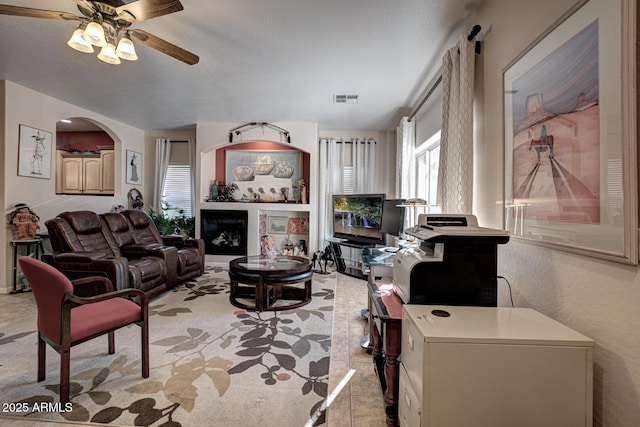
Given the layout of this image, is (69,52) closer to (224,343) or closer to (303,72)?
(303,72)

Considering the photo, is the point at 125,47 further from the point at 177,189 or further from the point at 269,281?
the point at 177,189

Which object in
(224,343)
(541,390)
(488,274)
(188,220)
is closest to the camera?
(541,390)

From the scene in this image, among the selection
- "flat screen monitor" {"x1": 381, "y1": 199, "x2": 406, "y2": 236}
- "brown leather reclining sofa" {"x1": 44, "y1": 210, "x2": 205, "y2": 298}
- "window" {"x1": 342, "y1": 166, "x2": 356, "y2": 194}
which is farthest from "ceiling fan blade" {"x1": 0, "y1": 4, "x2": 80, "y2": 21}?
"window" {"x1": 342, "y1": 166, "x2": 356, "y2": 194}

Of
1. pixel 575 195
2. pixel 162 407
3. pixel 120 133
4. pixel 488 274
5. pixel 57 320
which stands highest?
pixel 120 133

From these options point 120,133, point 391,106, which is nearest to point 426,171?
point 391,106

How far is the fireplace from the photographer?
17.5 feet

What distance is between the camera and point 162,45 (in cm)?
219

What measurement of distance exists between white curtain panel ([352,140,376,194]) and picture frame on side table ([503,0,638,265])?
3934 millimetres

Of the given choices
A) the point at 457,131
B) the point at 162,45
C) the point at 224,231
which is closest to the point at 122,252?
the point at 224,231

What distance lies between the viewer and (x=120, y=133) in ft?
17.2

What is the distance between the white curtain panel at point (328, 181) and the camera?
5476 millimetres

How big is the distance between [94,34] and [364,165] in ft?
14.3

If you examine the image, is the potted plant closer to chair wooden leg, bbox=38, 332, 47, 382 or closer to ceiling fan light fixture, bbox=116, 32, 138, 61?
chair wooden leg, bbox=38, 332, 47, 382

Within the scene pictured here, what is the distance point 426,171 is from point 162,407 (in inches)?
155
